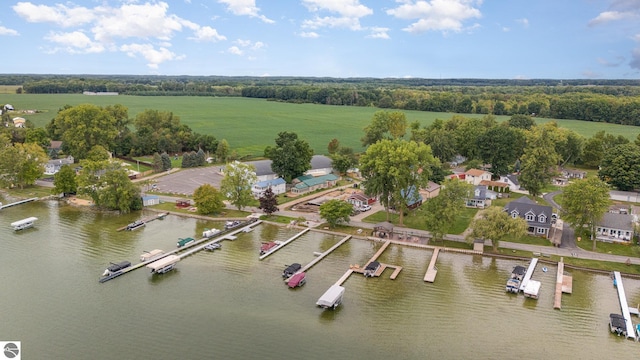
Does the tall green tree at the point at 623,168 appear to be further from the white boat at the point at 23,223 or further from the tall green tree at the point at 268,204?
the white boat at the point at 23,223

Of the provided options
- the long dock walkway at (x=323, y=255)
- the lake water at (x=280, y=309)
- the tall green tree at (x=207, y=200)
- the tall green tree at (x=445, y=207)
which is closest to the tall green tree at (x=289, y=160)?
the tall green tree at (x=207, y=200)

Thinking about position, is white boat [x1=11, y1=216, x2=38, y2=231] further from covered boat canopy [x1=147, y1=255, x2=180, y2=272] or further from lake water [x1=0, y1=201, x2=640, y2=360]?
covered boat canopy [x1=147, y1=255, x2=180, y2=272]

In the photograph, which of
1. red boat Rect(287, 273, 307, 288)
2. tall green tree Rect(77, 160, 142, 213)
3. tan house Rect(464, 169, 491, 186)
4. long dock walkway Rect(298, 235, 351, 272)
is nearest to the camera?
red boat Rect(287, 273, 307, 288)

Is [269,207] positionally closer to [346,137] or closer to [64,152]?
[64,152]

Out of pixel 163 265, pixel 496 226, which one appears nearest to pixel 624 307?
pixel 496 226

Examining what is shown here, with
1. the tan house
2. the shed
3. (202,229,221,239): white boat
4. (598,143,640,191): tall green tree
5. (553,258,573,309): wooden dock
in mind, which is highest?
(598,143,640,191): tall green tree

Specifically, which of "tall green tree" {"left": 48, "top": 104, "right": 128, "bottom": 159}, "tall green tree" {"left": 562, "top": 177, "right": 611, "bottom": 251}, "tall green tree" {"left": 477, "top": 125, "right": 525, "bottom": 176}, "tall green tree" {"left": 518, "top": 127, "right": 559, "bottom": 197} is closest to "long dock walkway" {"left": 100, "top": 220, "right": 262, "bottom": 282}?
"tall green tree" {"left": 562, "top": 177, "right": 611, "bottom": 251}
